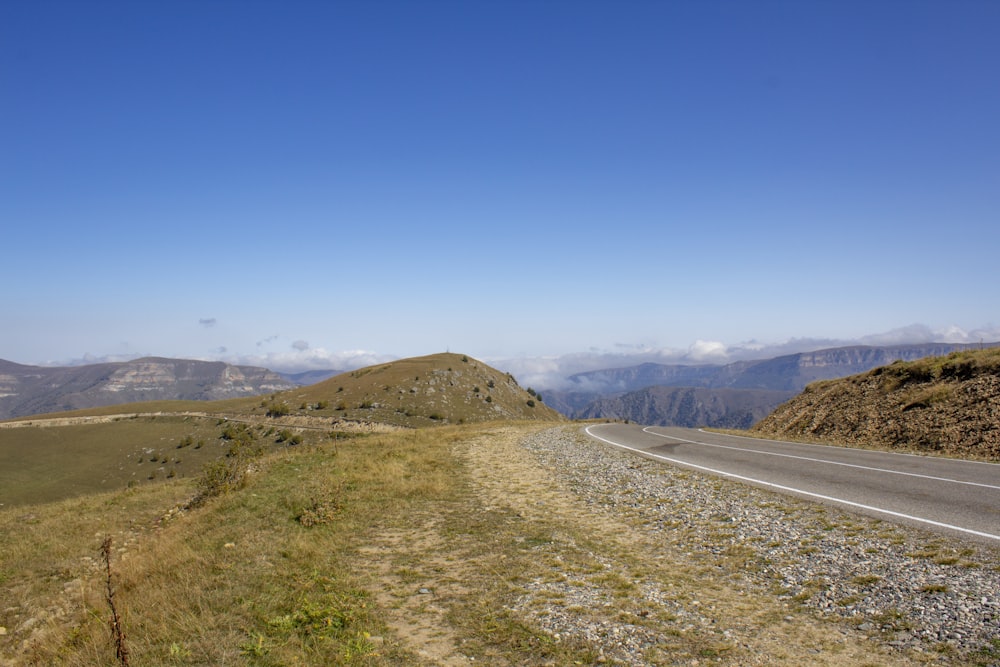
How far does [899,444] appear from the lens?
2219cm

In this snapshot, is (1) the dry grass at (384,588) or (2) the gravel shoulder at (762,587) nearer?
(2) the gravel shoulder at (762,587)

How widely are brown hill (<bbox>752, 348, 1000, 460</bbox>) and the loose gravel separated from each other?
1223 centimetres

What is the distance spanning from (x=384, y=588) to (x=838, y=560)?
23.8 feet

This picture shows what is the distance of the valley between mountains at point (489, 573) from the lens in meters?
6.16

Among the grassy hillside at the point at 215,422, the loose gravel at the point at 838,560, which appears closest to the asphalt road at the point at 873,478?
the loose gravel at the point at 838,560

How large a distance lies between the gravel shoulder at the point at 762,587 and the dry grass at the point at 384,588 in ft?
0.15

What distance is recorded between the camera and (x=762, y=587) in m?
7.67

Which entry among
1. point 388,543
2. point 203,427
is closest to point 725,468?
point 388,543

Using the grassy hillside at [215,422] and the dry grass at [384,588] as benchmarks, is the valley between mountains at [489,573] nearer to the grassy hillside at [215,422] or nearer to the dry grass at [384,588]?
the dry grass at [384,588]

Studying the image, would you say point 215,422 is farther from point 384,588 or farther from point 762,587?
point 762,587

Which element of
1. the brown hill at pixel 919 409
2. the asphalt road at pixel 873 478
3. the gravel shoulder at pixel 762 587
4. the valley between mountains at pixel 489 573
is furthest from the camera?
the brown hill at pixel 919 409

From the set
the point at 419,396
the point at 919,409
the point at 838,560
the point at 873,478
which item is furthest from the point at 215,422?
the point at 838,560

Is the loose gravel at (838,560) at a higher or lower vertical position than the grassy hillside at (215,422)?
higher

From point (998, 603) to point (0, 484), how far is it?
99.7 metres
